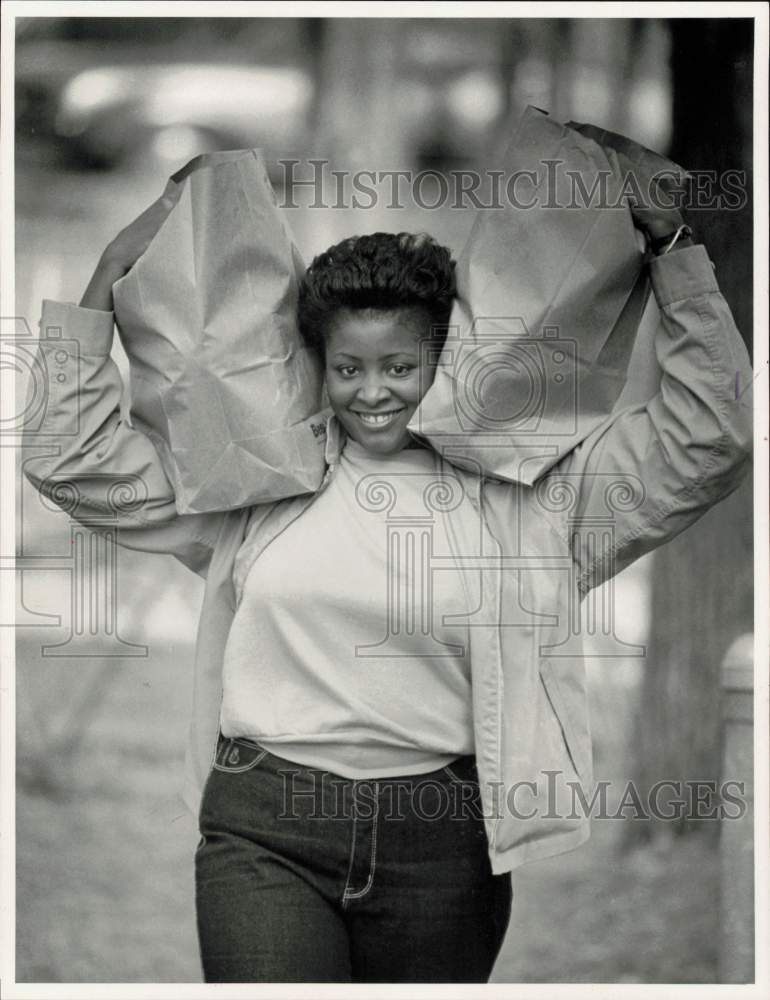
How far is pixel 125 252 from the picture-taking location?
5.58 feet

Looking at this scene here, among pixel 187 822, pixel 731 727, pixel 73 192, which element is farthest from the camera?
pixel 187 822

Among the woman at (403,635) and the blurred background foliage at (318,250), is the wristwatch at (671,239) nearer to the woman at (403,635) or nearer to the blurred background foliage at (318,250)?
the woman at (403,635)

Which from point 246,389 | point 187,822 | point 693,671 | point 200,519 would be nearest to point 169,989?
point 200,519

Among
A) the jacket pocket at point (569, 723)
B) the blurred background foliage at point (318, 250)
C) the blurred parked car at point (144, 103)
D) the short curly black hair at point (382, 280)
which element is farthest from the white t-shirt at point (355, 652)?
the blurred parked car at point (144, 103)

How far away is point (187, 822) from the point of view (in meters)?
3.92

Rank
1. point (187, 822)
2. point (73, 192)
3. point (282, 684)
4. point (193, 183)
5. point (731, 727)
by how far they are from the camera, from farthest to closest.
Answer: point (187, 822)
point (73, 192)
point (731, 727)
point (193, 183)
point (282, 684)

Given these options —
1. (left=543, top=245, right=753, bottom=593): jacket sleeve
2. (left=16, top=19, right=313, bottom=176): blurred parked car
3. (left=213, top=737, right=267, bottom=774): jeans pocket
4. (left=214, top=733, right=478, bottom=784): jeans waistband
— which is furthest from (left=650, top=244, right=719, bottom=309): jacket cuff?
(left=16, top=19, right=313, bottom=176): blurred parked car

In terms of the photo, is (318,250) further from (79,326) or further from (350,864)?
(350,864)

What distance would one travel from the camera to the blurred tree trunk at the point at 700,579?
6.13 feet

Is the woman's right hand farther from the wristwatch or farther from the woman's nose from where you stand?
the wristwatch

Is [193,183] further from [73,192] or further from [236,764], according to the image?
[73,192]

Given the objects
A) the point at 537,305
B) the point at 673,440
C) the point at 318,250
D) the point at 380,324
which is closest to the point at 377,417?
the point at 380,324

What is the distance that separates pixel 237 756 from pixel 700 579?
1348mm

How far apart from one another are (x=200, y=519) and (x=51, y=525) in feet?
2.85
